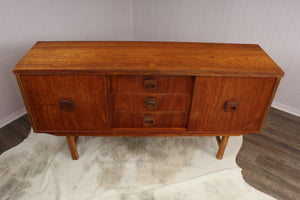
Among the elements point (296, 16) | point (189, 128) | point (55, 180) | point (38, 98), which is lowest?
point (55, 180)

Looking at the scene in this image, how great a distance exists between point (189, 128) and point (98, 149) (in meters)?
0.73

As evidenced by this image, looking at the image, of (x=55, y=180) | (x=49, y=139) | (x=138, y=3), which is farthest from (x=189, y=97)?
(x=138, y=3)

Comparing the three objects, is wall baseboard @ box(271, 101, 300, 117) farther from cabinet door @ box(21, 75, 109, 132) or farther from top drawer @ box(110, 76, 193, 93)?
cabinet door @ box(21, 75, 109, 132)

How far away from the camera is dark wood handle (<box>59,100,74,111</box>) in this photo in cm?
135

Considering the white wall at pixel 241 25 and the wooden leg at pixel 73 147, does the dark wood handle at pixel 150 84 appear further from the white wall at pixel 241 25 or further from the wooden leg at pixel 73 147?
the white wall at pixel 241 25

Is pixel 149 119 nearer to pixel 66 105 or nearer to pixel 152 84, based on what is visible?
pixel 152 84

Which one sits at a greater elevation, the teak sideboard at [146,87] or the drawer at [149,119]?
the teak sideboard at [146,87]

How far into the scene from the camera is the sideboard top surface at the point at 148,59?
1.26m

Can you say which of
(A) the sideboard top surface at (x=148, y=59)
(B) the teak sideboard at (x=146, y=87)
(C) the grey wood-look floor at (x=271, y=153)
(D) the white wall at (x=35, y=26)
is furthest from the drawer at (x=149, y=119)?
(D) the white wall at (x=35, y=26)

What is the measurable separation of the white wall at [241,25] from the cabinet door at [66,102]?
1.41 m

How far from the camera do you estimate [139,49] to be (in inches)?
58.7

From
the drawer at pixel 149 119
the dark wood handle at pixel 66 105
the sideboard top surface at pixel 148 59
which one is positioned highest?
the sideboard top surface at pixel 148 59

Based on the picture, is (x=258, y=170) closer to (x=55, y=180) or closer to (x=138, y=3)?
(x=55, y=180)

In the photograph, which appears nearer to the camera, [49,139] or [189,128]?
[189,128]
